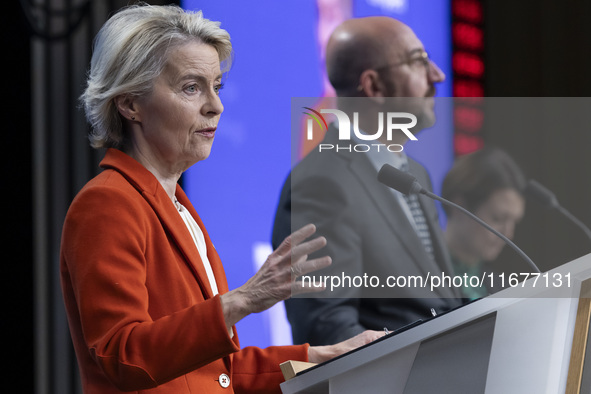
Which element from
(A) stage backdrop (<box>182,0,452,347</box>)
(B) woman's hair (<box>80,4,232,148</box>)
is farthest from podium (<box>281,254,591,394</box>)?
(A) stage backdrop (<box>182,0,452,347</box>)

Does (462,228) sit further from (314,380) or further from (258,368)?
(258,368)

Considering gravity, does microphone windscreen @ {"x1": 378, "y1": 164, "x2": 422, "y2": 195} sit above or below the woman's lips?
below

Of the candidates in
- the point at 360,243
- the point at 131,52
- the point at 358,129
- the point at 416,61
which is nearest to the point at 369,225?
the point at 360,243

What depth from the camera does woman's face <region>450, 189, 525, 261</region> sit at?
1.37 metres

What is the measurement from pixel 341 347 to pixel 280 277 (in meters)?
0.35

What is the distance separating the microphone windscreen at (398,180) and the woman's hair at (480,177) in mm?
51

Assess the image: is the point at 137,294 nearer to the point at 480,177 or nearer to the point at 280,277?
the point at 280,277

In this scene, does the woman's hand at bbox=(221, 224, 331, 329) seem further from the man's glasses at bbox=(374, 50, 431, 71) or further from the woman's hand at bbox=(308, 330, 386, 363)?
the man's glasses at bbox=(374, 50, 431, 71)

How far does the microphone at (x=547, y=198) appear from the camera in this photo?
132 centimetres

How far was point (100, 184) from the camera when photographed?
148 cm

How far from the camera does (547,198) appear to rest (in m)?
1.36

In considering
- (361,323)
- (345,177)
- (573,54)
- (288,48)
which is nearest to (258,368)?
(361,323)

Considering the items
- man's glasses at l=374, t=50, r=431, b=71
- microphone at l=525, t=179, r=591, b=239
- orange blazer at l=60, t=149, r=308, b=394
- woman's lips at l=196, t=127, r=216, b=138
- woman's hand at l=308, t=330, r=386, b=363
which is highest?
man's glasses at l=374, t=50, r=431, b=71

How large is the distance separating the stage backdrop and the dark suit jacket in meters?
1.48
